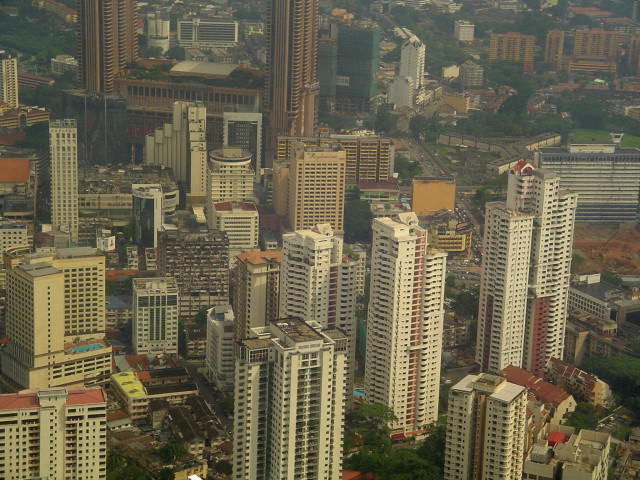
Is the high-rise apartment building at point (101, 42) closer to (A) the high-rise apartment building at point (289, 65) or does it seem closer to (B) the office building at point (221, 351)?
(A) the high-rise apartment building at point (289, 65)

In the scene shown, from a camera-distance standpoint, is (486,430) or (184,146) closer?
(486,430)

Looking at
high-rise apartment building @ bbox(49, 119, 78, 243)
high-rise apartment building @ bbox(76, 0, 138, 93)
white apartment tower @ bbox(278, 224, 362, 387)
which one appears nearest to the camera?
white apartment tower @ bbox(278, 224, 362, 387)

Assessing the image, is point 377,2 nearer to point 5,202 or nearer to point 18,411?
point 5,202

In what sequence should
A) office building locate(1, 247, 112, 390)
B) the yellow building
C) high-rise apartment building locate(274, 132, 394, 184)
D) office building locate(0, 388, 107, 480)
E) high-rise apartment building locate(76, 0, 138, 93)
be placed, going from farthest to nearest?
high-rise apartment building locate(76, 0, 138, 93)
high-rise apartment building locate(274, 132, 394, 184)
the yellow building
office building locate(1, 247, 112, 390)
office building locate(0, 388, 107, 480)

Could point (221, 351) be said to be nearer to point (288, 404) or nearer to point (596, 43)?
point (288, 404)

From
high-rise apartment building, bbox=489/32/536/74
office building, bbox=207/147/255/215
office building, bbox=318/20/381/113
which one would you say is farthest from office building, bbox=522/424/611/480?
high-rise apartment building, bbox=489/32/536/74

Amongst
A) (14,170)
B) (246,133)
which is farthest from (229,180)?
(14,170)

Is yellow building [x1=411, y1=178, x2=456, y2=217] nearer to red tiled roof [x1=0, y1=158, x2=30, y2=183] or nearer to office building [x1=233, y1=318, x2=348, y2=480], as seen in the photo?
red tiled roof [x1=0, y1=158, x2=30, y2=183]
